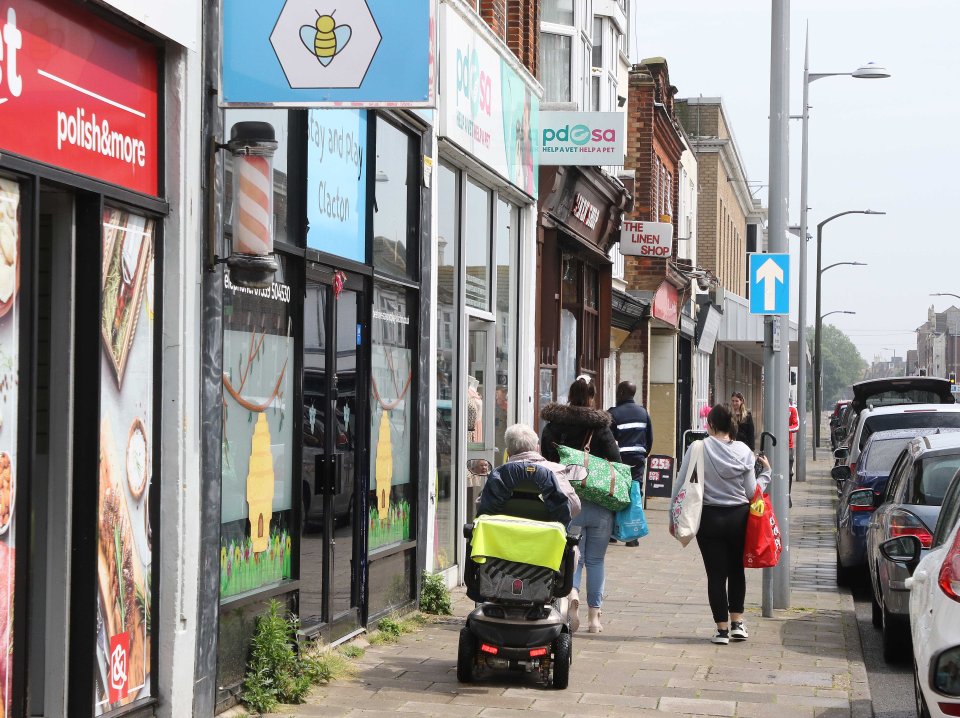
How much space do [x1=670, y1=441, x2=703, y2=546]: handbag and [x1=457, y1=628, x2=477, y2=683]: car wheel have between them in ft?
7.64

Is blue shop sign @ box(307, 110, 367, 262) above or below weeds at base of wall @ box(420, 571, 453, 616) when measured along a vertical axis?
above

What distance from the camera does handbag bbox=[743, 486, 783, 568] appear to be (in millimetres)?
10320

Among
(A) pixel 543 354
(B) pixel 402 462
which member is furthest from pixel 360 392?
(A) pixel 543 354

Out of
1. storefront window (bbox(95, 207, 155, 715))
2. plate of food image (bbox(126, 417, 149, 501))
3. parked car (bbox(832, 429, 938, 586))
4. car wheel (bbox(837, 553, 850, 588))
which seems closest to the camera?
storefront window (bbox(95, 207, 155, 715))

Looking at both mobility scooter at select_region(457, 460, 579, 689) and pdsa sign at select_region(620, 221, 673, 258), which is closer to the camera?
mobility scooter at select_region(457, 460, 579, 689)

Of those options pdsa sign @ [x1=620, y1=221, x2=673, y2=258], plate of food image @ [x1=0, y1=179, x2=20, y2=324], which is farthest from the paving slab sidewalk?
pdsa sign @ [x1=620, y1=221, x2=673, y2=258]

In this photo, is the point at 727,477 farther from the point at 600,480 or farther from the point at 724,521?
the point at 600,480

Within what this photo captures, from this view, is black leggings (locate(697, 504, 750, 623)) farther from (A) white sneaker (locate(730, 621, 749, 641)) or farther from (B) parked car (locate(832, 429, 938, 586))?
(B) parked car (locate(832, 429, 938, 586))

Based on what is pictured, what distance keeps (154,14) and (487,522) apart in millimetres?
3436

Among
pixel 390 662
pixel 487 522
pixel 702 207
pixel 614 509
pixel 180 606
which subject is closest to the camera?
pixel 180 606

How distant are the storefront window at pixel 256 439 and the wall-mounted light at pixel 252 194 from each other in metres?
0.36

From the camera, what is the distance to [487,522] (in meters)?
8.43

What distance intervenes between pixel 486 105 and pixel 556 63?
264 inches

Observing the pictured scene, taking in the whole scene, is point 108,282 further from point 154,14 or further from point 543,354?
point 543,354
